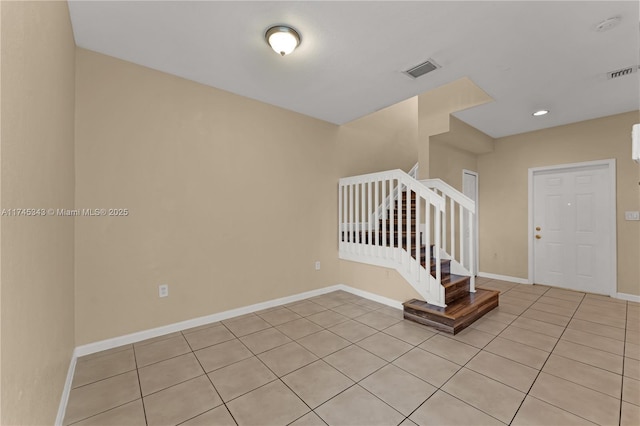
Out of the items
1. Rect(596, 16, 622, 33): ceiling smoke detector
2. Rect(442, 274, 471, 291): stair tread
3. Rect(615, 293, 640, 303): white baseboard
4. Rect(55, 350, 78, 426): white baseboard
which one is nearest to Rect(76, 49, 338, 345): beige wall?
Rect(55, 350, 78, 426): white baseboard

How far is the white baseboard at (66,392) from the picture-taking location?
1.58 m

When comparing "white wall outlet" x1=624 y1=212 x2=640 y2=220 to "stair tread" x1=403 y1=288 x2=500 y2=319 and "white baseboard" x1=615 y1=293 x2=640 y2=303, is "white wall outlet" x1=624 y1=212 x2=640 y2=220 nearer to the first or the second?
"white baseboard" x1=615 y1=293 x2=640 y2=303

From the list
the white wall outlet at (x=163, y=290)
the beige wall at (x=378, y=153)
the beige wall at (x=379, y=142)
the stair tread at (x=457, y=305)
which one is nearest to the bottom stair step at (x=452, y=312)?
the stair tread at (x=457, y=305)

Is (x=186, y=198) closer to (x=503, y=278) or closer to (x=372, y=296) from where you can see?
(x=372, y=296)

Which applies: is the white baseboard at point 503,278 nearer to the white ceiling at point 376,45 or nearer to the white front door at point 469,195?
the white front door at point 469,195

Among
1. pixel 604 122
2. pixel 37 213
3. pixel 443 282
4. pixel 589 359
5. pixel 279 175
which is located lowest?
pixel 589 359

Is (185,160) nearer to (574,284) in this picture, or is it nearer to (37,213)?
(37,213)

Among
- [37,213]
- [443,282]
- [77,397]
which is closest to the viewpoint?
[37,213]

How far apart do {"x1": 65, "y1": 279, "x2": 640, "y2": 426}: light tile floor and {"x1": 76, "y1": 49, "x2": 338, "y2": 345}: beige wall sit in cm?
43

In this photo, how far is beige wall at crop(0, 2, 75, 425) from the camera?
3.07ft

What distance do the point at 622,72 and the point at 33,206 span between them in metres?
4.92

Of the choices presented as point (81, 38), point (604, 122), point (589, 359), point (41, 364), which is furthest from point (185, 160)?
point (604, 122)

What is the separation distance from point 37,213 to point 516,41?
3499 millimetres

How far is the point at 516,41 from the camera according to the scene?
90.0 inches
